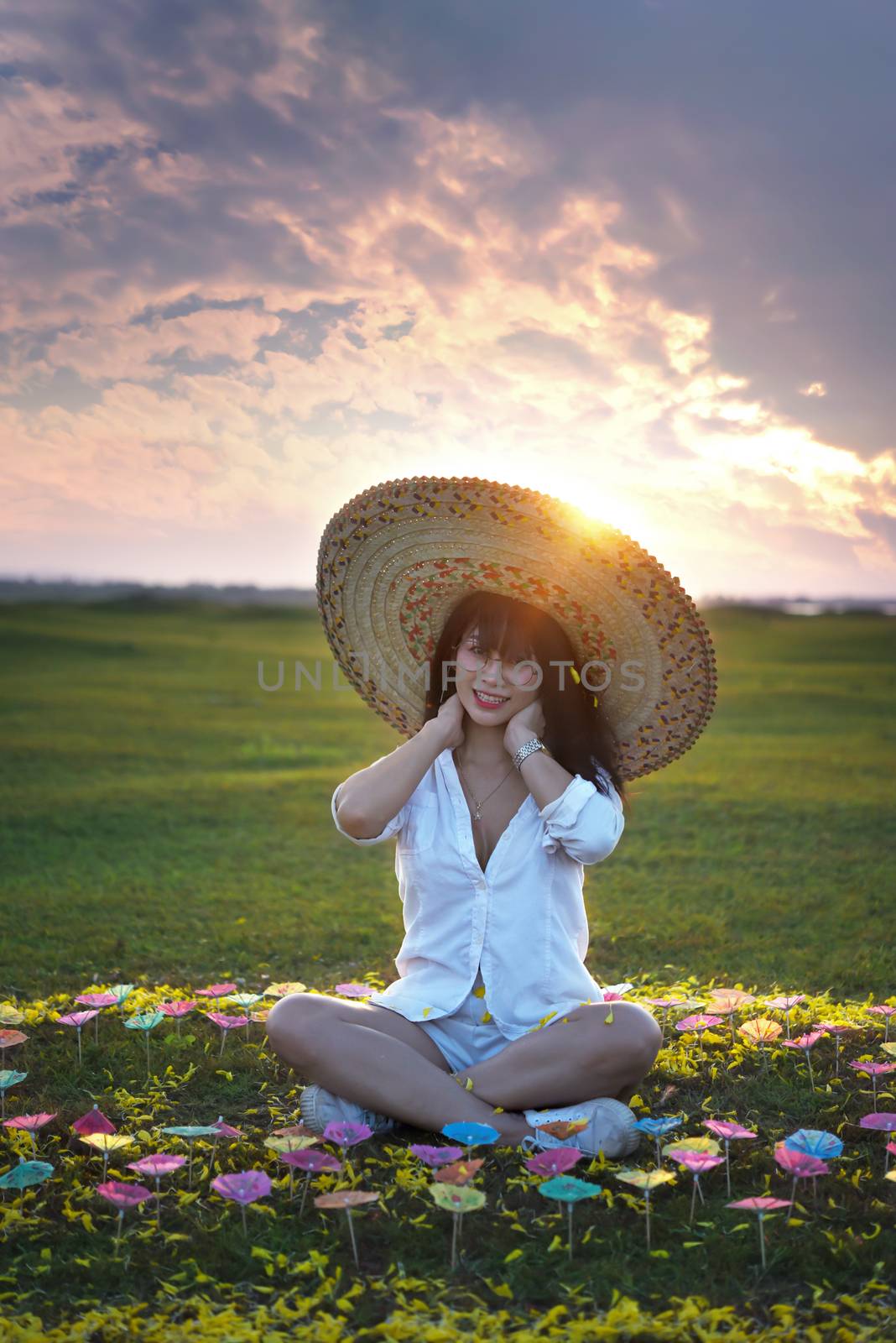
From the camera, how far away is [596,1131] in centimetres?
331

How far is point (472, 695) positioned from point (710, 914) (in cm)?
367

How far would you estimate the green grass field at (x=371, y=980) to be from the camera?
2.62m

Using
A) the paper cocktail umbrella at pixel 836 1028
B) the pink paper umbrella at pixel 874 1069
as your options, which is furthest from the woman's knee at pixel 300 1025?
the paper cocktail umbrella at pixel 836 1028

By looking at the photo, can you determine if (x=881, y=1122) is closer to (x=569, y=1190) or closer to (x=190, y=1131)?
(x=569, y=1190)

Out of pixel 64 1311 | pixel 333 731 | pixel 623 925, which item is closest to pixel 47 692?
pixel 333 731

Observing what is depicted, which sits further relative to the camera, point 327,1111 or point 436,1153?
point 327,1111

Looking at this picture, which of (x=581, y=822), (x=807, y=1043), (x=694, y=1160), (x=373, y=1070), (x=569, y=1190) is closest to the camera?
(x=569, y=1190)

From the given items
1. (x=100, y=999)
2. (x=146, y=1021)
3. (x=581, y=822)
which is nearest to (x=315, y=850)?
(x=100, y=999)

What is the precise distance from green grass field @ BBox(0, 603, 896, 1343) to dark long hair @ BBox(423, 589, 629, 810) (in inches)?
43.2

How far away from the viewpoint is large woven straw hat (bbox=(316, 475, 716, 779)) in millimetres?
3580

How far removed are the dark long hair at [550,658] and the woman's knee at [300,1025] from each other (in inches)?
41.5

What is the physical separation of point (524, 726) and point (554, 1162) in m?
1.30

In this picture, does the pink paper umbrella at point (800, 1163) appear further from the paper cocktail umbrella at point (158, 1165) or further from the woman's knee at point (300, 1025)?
the paper cocktail umbrella at point (158, 1165)

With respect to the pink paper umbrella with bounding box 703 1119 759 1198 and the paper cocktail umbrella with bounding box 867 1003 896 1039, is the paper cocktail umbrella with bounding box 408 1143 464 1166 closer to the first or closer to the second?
the pink paper umbrella with bounding box 703 1119 759 1198
